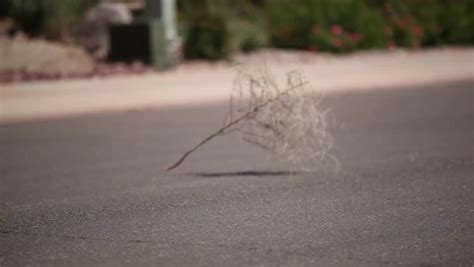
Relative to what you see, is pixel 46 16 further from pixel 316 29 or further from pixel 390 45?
pixel 390 45

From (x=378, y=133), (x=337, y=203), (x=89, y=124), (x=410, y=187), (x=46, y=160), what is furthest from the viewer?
(x=89, y=124)

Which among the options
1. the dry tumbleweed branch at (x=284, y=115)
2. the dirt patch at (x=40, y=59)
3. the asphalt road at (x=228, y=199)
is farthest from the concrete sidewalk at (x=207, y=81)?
the dry tumbleweed branch at (x=284, y=115)

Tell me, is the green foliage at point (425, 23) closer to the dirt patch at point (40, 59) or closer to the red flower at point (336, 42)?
the red flower at point (336, 42)

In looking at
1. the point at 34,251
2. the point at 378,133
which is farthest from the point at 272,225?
the point at 378,133

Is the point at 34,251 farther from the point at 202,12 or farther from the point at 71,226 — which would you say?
the point at 202,12

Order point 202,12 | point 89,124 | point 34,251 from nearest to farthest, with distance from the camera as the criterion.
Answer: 1. point 34,251
2. point 89,124
3. point 202,12

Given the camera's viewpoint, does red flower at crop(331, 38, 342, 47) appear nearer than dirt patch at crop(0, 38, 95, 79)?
No

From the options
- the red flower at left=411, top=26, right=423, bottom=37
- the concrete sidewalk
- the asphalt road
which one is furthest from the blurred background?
the asphalt road

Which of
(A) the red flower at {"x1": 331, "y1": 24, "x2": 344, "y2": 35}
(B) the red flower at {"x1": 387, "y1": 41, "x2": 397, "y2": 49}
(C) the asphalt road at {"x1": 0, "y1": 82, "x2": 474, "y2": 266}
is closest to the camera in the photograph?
(C) the asphalt road at {"x1": 0, "y1": 82, "x2": 474, "y2": 266}

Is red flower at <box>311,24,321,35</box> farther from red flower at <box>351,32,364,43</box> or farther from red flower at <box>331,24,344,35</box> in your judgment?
red flower at <box>351,32,364,43</box>
